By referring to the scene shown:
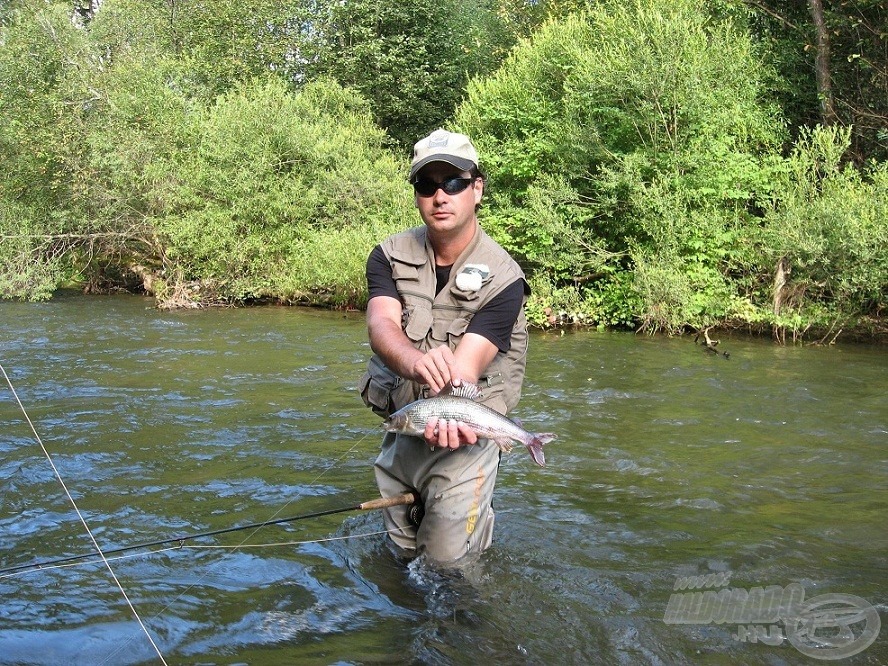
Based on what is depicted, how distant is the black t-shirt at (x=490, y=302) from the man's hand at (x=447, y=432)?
1.68ft

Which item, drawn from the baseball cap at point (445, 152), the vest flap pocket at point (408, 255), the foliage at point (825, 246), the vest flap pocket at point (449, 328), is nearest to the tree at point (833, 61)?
the foliage at point (825, 246)

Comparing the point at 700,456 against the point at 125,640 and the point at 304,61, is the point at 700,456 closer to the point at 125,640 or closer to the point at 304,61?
the point at 125,640

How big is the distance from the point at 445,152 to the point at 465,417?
134 cm

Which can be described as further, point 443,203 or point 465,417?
point 443,203

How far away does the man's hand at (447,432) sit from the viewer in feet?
12.7

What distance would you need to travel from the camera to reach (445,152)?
165 inches

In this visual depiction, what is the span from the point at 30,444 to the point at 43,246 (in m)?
17.7

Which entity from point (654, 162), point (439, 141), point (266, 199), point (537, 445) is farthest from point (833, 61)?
point (537, 445)

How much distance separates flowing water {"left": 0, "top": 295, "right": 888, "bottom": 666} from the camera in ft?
14.2

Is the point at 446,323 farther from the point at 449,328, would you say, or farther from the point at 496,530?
the point at 496,530

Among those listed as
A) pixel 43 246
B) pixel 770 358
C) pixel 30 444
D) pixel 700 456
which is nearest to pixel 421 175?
pixel 700 456

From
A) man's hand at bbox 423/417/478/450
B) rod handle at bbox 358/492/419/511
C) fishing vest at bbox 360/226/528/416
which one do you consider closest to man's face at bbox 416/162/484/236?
fishing vest at bbox 360/226/528/416

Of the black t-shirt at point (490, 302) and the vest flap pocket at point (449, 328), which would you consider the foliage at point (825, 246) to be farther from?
the vest flap pocket at point (449, 328)

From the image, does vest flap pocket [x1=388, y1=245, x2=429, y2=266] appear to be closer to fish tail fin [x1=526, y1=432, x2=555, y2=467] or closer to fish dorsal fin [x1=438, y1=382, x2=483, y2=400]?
fish dorsal fin [x1=438, y1=382, x2=483, y2=400]
